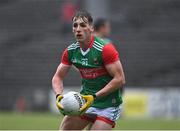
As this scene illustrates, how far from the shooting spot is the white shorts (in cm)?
772

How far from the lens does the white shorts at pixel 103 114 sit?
7.72 metres

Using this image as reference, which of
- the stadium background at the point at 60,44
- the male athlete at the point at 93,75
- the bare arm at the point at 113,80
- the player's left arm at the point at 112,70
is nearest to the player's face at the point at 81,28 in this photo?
the male athlete at the point at 93,75

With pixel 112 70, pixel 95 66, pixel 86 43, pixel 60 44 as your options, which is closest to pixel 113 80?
pixel 112 70

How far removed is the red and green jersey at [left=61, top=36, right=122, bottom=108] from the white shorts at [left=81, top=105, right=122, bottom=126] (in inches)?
2.0

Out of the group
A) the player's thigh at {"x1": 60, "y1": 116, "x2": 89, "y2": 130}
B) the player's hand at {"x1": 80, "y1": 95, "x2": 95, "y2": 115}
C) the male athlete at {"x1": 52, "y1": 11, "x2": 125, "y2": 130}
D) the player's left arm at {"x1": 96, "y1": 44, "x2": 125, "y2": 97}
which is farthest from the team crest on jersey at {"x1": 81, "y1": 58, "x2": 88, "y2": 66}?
the player's thigh at {"x1": 60, "y1": 116, "x2": 89, "y2": 130}

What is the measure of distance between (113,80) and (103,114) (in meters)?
0.47

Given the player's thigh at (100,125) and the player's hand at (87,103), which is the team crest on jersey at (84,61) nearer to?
the player's hand at (87,103)

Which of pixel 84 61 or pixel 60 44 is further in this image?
pixel 60 44

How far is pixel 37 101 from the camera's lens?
80.1 ft

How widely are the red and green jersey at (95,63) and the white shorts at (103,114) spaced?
50 millimetres

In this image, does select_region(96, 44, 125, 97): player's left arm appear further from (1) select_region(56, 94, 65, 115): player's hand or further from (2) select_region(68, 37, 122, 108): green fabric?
(1) select_region(56, 94, 65, 115): player's hand

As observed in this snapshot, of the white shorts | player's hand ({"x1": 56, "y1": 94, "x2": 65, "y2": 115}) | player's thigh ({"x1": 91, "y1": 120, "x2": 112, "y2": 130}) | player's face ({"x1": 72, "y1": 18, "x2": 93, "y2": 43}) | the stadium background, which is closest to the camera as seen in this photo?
player's hand ({"x1": 56, "y1": 94, "x2": 65, "y2": 115})

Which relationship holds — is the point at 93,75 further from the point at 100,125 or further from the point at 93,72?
the point at 100,125

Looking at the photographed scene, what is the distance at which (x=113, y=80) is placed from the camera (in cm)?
754
